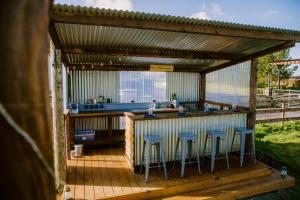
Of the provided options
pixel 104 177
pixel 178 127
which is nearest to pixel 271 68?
pixel 178 127

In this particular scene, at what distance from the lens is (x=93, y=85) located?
7.83 meters

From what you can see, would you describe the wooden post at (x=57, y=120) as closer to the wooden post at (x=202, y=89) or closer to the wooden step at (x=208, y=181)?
the wooden step at (x=208, y=181)

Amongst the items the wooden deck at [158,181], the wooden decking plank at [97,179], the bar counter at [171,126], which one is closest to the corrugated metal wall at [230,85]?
the bar counter at [171,126]

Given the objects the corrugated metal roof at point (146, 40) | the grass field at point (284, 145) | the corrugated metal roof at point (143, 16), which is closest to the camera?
the corrugated metal roof at point (143, 16)

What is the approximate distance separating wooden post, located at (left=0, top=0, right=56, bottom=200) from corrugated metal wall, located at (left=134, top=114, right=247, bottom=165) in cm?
451

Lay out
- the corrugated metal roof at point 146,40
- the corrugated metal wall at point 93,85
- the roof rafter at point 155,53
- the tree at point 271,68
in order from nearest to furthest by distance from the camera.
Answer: the corrugated metal roof at point 146,40
the roof rafter at point 155,53
the corrugated metal wall at point 93,85
the tree at point 271,68

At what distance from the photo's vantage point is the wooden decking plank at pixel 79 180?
13.2 feet

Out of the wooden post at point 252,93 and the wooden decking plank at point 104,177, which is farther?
the wooden post at point 252,93

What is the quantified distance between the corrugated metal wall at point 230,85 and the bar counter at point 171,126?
82.8 inches

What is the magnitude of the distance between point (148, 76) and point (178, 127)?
3.75 meters

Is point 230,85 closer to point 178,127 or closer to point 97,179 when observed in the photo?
point 178,127

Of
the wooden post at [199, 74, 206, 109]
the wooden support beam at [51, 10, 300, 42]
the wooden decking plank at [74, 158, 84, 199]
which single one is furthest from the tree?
the wooden decking plank at [74, 158, 84, 199]

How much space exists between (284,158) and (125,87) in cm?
542

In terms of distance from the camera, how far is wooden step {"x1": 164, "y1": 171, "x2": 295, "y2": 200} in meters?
4.28
